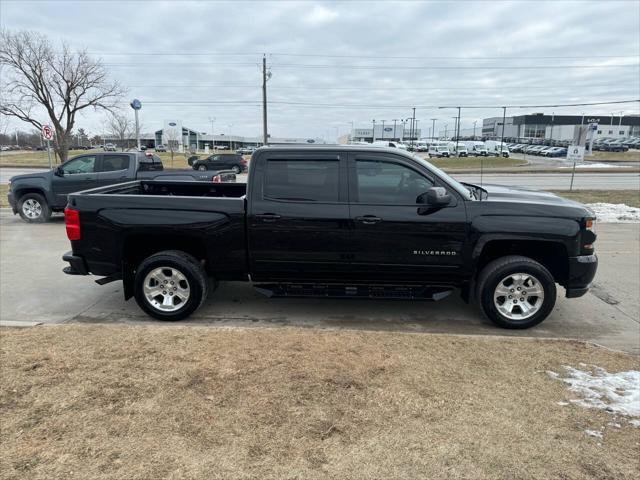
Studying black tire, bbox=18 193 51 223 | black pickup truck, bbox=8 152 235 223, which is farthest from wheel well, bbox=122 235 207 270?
black tire, bbox=18 193 51 223

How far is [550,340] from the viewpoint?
468 cm

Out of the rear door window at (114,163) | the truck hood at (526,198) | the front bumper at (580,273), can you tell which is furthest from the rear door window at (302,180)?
the rear door window at (114,163)

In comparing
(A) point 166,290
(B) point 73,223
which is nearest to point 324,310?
(A) point 166,290

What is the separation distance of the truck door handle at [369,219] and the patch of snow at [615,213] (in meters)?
9.07

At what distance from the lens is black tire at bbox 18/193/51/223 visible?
38.7 ft

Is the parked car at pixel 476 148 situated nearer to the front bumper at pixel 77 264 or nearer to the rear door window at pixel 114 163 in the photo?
the rear door window at pixel 114 163

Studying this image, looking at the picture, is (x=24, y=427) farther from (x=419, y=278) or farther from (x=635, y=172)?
(x=635, y=172)

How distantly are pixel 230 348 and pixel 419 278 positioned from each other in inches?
83.1

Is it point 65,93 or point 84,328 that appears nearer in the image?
point 84,328

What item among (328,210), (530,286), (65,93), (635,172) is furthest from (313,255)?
(635,172)

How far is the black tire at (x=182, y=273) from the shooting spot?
16.7ft

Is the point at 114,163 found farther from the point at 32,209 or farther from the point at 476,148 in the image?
the point at 476,148

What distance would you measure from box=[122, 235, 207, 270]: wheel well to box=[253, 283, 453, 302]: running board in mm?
794

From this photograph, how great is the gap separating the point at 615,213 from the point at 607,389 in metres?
11.2
